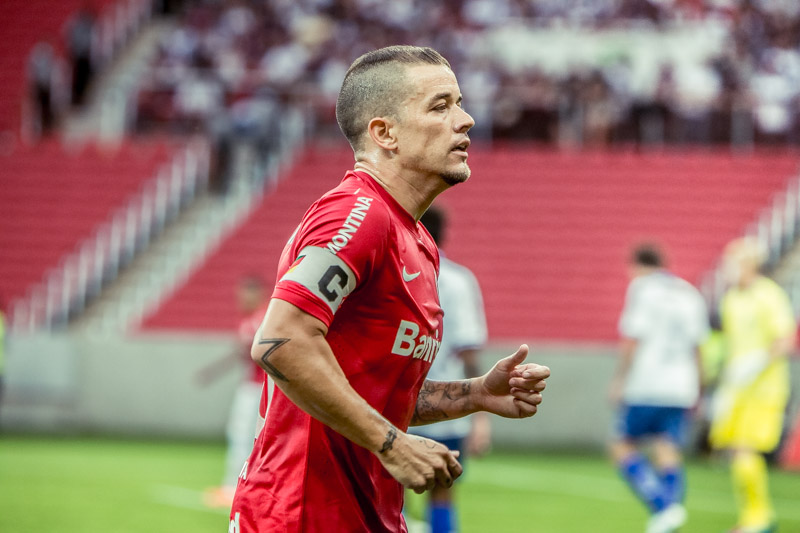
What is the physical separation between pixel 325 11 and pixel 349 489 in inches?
933

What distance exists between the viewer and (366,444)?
3057 mm

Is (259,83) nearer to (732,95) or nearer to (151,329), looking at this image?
(151,329)

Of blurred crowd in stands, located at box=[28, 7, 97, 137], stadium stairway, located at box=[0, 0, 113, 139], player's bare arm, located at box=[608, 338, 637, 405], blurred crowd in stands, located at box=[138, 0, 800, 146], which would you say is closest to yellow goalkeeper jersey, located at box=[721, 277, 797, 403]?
player's bare arm, located at box=[608, 338, 637, 405]

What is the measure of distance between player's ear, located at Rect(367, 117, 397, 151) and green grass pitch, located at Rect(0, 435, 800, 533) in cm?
708

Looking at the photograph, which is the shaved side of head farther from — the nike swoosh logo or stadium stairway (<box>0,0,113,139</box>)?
stadium stairway (<box>0,0,113,139</box>)

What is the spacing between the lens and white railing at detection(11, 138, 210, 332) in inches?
828

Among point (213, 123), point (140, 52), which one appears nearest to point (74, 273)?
point (213, 123)

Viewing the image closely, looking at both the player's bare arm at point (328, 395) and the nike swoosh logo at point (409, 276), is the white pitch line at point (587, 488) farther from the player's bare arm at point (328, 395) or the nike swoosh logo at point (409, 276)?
the player's bare arm at point (328, 395)

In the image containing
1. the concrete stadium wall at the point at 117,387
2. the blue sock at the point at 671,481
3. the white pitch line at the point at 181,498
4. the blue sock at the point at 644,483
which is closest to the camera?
the blue sock at the point at 644,483

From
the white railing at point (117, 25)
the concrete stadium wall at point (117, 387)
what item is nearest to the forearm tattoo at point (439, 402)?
the concrete stadium wall at point (117, 387)

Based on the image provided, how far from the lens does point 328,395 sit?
3000 mm

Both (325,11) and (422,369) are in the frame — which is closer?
(422,369)

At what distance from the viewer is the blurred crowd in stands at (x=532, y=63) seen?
21906mm

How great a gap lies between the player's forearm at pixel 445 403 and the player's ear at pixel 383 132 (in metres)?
0.83
